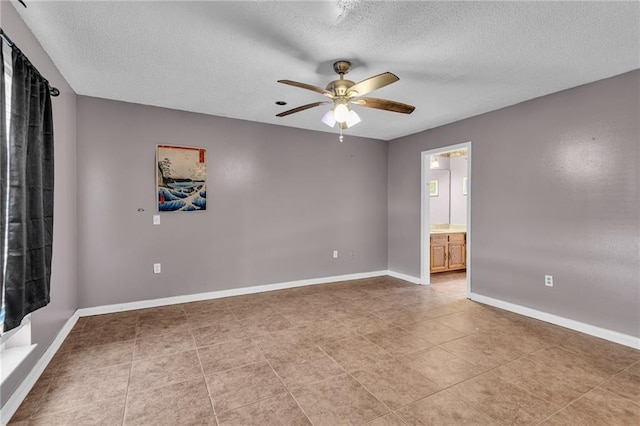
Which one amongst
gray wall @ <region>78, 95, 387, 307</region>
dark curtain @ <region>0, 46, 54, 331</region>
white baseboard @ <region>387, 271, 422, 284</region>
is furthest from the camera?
white baseboard @ <region>387, 271, 422, 284</region>

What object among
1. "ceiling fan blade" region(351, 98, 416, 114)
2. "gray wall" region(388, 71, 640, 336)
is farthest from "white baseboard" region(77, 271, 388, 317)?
"ceiling fan blade" region(351, 98, 416, 114)

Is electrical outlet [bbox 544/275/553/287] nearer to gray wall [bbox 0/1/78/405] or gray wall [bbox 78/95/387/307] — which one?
gray wall [bbox 78/95/387/307]

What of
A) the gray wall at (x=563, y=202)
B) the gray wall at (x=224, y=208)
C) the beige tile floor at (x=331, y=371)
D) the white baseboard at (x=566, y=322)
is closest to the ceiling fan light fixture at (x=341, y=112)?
the gray wall at (x=224, y=208)

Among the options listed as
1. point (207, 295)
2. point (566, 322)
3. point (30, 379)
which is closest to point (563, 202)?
point (566, 322)

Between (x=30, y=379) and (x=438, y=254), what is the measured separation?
543 cm

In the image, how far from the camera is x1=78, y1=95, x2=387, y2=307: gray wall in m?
3.64

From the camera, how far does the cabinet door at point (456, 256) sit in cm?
581

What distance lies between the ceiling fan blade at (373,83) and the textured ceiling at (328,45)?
27 cm

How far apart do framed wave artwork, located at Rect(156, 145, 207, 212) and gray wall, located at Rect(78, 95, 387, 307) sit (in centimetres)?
9

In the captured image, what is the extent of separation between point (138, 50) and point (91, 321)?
9.44 feet

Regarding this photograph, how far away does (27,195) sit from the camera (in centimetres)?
194

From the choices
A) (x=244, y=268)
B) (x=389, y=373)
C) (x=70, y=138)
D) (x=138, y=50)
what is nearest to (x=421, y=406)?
(x=389, y=373)

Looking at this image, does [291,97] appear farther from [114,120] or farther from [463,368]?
[463,368]

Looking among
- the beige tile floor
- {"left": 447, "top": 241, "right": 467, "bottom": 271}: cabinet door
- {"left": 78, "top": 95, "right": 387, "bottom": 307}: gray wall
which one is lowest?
the beige tile floor
